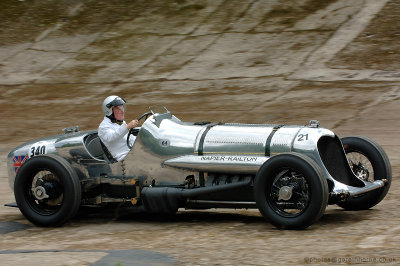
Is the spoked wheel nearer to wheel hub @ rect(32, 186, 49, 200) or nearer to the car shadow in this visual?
the car shadow

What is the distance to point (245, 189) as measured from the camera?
316 inches

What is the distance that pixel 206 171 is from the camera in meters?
8.16

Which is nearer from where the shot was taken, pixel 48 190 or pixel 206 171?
pixel 206 171

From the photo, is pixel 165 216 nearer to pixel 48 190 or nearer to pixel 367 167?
pixel 48 190

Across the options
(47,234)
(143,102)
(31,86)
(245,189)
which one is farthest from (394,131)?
(31,86)

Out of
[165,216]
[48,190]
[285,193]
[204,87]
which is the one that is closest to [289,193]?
[285,193]

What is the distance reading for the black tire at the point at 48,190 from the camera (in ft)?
27.4

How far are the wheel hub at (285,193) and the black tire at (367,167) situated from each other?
137 centimetres

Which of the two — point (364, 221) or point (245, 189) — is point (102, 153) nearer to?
point (245, 189)

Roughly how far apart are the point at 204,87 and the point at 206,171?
1019cm

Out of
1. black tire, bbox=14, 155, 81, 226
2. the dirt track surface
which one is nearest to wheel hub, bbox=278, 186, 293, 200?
the dirt track surface

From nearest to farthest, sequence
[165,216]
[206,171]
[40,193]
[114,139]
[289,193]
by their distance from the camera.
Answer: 1. [289,193]
2. [206,171]
3. [40,193]
4. [114,139]
5. [165,216]

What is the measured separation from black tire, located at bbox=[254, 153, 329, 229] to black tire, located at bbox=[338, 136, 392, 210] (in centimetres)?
130

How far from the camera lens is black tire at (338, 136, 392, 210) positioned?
337 inches
